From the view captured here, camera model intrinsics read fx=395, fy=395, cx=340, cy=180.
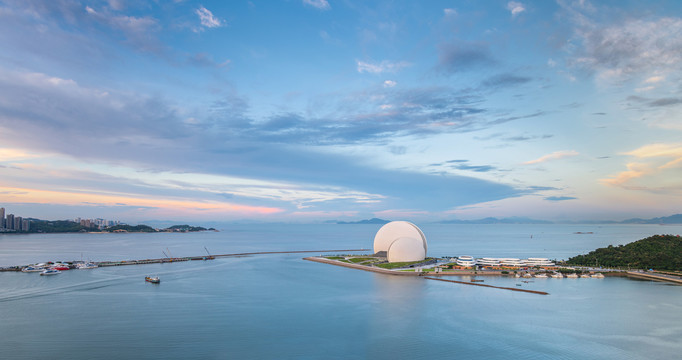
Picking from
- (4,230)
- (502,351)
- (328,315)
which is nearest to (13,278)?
(328,315)

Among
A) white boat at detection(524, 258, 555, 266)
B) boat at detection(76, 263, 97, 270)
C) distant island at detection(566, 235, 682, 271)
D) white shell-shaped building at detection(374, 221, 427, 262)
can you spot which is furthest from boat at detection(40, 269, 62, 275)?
distant island at detection(566, 235, 682, 271)

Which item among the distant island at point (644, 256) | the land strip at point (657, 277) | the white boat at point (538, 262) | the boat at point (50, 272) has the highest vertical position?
the distant island at point (644, 256)

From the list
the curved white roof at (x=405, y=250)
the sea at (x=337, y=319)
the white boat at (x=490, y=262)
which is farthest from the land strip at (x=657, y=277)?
the curved white roof at (x=405, y=250)

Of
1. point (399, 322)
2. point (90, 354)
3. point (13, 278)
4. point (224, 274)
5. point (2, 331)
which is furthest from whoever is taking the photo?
point (224, 274)

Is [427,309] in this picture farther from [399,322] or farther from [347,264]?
[347,264]

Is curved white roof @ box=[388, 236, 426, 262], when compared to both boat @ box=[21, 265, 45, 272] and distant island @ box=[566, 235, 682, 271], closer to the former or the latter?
distant island @ box=[566, 235, 682, 271]

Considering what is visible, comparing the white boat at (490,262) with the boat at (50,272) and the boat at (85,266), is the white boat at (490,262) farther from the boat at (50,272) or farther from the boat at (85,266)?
the boat at (50,272)

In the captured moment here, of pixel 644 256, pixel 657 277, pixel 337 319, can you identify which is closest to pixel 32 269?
pixel 337 319

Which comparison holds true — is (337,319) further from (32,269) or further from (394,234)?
(32,269)
